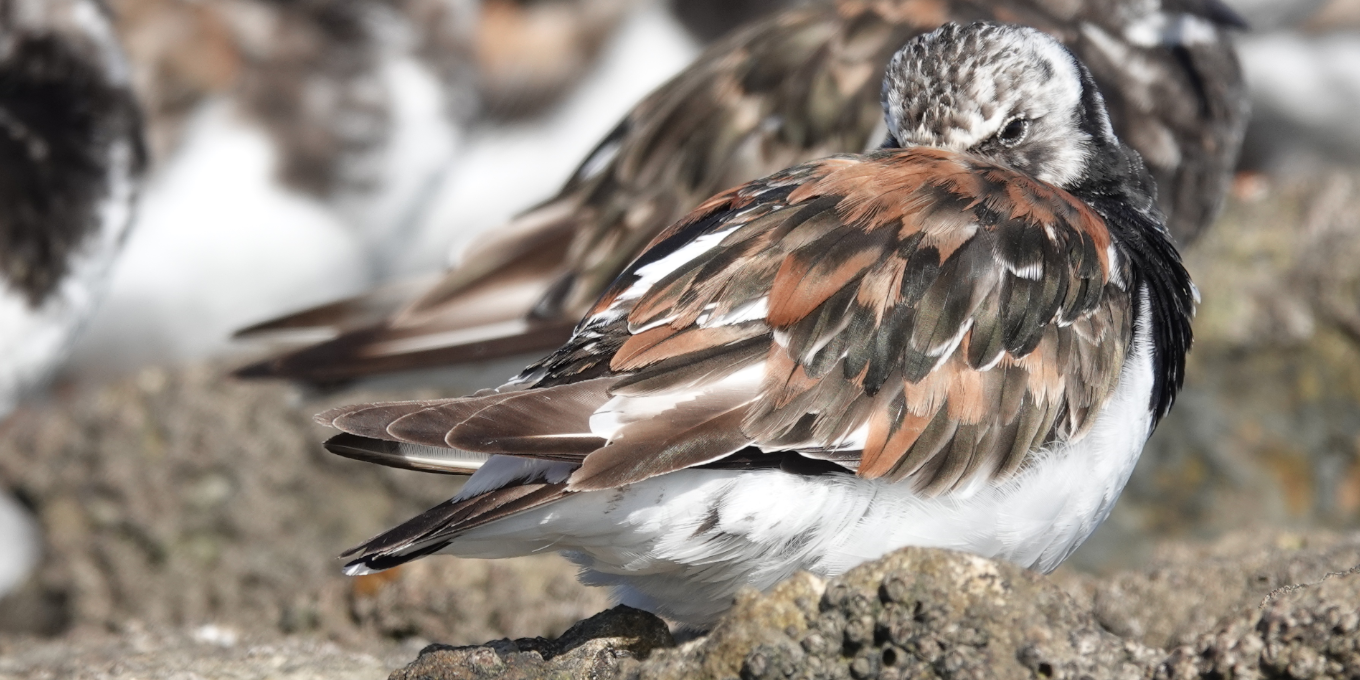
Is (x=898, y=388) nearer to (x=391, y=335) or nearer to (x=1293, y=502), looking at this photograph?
(x=391, y=335)

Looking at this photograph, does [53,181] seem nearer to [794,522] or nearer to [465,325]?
[465,325]

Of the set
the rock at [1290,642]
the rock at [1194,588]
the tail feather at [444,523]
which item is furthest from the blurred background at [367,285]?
the rock at [1290,642]

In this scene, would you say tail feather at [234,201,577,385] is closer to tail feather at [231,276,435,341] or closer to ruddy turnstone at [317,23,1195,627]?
tail feather at [231,276,435,341]

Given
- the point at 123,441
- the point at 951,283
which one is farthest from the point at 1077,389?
the point at 123,441

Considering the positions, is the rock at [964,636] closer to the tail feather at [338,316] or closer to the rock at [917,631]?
the rock at [917,631]

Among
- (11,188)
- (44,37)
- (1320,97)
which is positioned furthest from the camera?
(1320,97)
